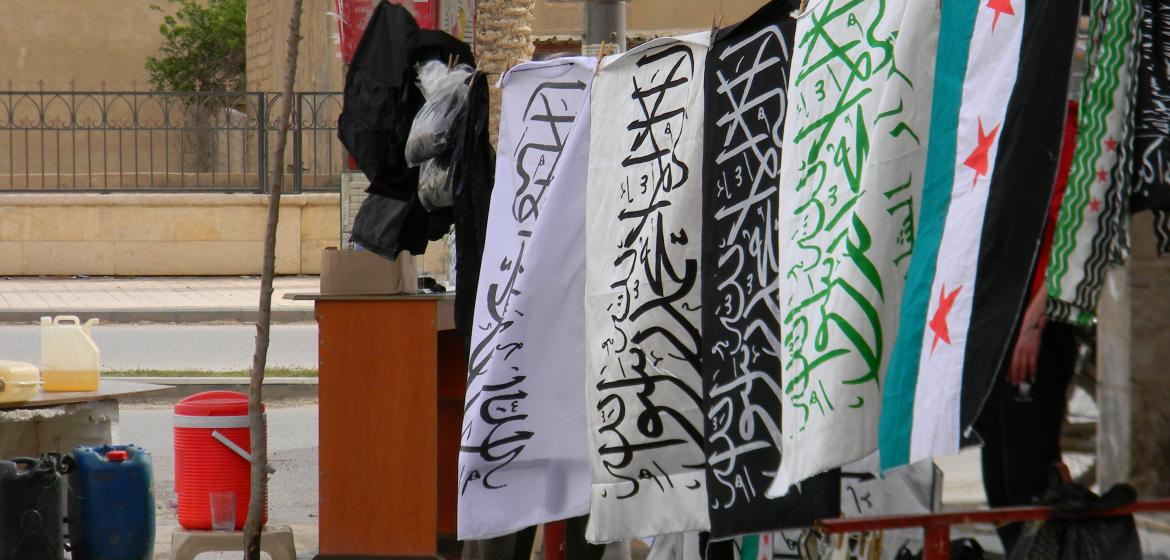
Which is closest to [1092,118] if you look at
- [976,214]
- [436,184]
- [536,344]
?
[976,214]

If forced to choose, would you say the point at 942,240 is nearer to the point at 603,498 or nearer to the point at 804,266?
the point at 804,266

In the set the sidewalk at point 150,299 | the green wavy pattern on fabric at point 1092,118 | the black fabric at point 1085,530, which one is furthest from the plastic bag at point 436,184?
the sidewalk at point 150,299

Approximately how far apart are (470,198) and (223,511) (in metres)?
1.50

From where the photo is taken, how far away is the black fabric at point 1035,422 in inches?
141

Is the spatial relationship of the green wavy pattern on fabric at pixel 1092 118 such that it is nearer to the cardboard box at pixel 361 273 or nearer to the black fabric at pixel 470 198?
the black fabric at pixel 470 198

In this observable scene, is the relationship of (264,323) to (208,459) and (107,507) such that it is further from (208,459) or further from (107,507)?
(107,507)

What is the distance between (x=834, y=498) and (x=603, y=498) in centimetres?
72

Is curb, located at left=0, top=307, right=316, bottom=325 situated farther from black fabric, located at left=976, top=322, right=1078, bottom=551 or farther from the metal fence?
black fabric, located at left=976, top=322, right=1078, bottom=551

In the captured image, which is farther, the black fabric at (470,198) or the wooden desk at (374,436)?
the wooden desk at (374,436)

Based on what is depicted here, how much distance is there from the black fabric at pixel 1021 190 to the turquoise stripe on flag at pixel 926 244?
126 mm

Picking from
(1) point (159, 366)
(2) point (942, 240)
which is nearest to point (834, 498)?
(2) point (942, 240)

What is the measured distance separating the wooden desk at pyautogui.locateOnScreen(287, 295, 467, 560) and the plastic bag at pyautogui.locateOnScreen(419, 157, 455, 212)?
697 mm

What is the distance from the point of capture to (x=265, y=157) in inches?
691

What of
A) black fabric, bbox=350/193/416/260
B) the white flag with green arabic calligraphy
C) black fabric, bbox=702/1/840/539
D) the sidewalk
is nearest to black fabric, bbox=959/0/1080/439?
the white flag with green arabic calligraphy
